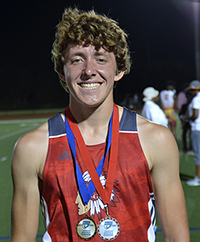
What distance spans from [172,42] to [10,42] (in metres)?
20.6

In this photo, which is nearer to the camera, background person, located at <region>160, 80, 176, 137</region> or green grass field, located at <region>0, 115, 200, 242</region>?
green grass field, located at <region>0, 115, 200, 242</region>

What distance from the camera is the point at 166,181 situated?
4.82ft

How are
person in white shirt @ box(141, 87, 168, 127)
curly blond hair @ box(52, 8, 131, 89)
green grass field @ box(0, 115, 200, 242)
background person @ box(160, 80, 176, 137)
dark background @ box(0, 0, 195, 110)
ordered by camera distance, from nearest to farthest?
1. curly blond hair @ box(52, 8, 131, 89)
2. green grass field @ box(0, 115, 200, 242)
3. person in white shirt @ box(141, 87, 168, 127)
4. background person @ box(160, 80, 176, 137)
5. dark background @ box(0, 0, 195, 110)

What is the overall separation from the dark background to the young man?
1228 inches

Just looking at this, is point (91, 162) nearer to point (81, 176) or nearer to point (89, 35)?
point (81, 176)

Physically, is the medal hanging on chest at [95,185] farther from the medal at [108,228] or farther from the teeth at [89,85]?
the teeth at [89,85]

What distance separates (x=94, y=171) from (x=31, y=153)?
338mm

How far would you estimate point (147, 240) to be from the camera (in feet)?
4.70

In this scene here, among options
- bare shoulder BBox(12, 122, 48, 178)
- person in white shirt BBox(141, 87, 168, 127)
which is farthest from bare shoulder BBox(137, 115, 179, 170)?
person in white shirt BBox(141, 87, 168, 127)

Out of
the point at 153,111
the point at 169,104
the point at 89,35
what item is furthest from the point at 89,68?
the point at 169,104

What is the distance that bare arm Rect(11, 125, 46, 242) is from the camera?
145cm

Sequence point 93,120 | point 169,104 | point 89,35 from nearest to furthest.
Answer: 1. point 89,35
2. point 93,120
3. point 169,104

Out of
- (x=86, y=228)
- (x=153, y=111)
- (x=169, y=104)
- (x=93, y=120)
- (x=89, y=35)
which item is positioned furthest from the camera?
(x=169, y=104)

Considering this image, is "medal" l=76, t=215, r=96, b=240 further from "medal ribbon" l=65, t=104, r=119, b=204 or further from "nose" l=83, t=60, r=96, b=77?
"nose" l=83, t=60, r=96, b=77
